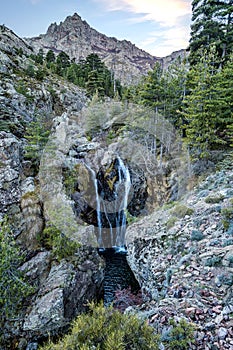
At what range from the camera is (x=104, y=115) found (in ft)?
93.7

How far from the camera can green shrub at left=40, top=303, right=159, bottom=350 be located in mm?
4445

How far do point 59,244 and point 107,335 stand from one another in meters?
Answer: 10.0

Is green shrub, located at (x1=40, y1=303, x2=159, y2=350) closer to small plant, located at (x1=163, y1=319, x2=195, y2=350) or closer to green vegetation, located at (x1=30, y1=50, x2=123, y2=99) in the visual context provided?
small plant, located at (x1=163, y1=319, x2=195, y2=350)

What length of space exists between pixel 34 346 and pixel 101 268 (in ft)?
17.8

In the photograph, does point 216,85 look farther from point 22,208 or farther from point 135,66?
point 135,66

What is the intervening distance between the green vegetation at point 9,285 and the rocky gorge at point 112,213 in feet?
1.72

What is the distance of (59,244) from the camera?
14.1 metres

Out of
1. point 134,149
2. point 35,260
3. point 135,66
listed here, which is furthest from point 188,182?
point 135,66

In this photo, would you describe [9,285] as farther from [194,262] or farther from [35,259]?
[194,262]

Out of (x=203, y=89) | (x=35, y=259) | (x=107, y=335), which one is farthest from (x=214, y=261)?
(x=203, y=89)

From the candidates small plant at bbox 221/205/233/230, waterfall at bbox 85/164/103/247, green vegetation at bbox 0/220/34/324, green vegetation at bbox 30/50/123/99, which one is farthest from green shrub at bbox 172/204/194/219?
green vegetation at bbox 30/50/123/99

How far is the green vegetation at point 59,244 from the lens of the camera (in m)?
14.2

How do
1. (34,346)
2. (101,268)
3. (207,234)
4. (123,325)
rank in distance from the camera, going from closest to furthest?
(123,325)
(207,234)
(34,346)
(101,268)

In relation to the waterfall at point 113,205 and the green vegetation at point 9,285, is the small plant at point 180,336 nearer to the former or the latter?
the green vegetation at point 9,285
